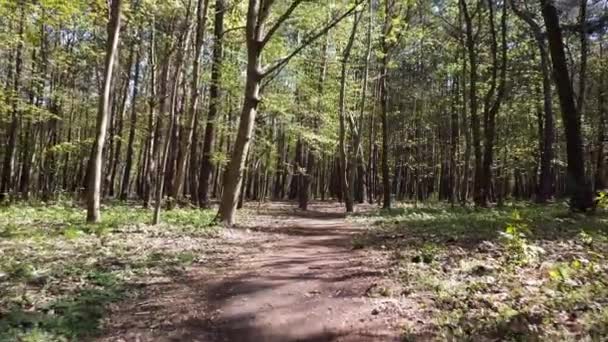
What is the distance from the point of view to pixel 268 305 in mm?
6355

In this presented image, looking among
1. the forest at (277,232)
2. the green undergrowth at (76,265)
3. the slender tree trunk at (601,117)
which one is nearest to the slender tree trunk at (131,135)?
the forest at (277,232)

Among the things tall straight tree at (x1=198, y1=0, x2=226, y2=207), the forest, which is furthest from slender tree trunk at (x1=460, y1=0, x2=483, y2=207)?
tall straight tree at (x1=198, y1=0, x2=226, y2=207)

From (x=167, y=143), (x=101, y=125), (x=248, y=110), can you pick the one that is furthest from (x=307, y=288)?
(x=167, y=143)

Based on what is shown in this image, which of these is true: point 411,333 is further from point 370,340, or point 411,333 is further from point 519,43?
point 519,43

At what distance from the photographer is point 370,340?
16.8 feet

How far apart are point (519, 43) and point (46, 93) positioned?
2671cm

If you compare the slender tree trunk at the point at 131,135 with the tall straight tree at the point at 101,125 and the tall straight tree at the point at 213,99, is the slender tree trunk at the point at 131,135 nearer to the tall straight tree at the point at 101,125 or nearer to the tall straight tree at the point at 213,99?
the tall straight tree at the point at 213,99

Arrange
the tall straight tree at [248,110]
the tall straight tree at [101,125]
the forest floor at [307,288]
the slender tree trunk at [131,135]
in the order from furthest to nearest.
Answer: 1. the slender tree trunk at [131,135]
2. the tall straight tree at [248,110]
3. the tall straight tree at [101,125]
4. the forest floor at [307,288]

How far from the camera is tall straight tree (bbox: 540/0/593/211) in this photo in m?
12.8

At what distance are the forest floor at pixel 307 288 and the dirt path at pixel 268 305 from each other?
0.8 inches

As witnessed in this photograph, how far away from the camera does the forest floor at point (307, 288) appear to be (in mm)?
5223

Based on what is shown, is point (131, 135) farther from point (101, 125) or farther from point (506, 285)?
point (506, 285)

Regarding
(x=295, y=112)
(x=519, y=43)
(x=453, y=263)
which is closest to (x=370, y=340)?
(x=453, y=263)

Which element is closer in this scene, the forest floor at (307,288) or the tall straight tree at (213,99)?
the forest floor at (307,288)
